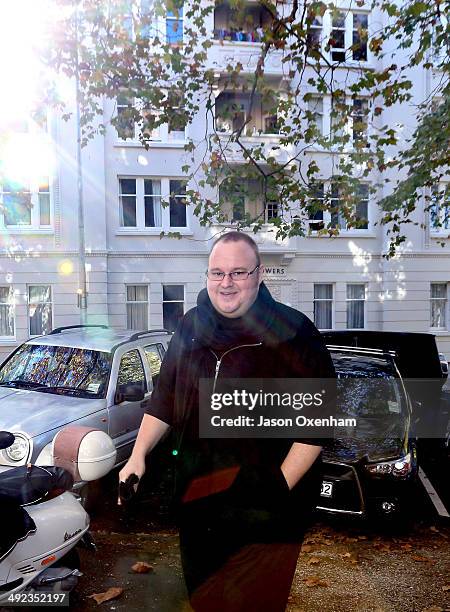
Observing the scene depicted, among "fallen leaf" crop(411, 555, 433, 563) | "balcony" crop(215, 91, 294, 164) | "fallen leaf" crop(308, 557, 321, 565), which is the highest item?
"balcony" crop(215, 91, 294, 164)

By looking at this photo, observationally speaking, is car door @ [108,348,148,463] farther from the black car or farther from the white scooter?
the black car

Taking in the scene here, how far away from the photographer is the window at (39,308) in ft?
57.9

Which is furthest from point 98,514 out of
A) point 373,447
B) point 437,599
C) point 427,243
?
point 427,243

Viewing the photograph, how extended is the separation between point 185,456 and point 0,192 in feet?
57.7

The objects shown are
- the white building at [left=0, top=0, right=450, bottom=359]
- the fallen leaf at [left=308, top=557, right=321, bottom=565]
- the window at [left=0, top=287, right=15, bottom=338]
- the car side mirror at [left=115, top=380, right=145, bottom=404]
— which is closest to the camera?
the fallen leaf at [left=308, top=557, right=321, bottom=565]

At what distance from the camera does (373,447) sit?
4.84 m

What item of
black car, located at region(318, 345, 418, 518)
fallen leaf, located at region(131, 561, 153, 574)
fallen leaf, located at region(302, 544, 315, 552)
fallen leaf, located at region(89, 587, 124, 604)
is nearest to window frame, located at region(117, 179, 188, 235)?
black car, located at region(318, 345, 418, 518)

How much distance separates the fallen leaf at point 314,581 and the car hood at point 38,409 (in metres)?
2.56

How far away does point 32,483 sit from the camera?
280cm

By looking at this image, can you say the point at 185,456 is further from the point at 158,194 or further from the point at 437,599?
the point at 158,194

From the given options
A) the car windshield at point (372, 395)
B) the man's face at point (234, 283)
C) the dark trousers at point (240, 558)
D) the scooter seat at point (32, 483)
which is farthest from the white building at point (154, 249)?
the dark trousers at point (240, 558)

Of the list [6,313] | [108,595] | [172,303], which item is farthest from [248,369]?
[6,313]

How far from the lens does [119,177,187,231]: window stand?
18.3m

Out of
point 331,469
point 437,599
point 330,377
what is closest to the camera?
point 330,377
